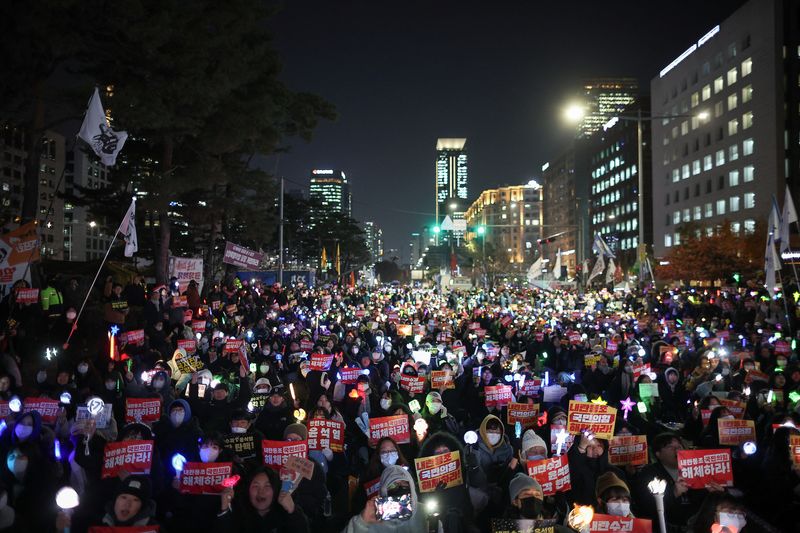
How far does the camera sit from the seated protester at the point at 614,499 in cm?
533

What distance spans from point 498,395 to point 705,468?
420 cm

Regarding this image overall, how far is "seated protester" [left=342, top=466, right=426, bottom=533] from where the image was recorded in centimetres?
471

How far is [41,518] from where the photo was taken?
5945 mm

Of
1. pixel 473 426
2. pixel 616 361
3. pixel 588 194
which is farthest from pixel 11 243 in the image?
pixel 588 194

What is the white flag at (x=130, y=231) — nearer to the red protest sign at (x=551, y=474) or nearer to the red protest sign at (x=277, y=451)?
the red protest sign at (x=277, y=451)

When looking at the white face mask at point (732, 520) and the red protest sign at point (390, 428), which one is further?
the red protest sign at point (390, 428)

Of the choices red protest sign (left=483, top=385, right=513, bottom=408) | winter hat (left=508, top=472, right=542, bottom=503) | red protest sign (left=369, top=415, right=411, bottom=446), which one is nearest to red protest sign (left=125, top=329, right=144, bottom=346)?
red protest sign (left=369, top=415, right=411, bottom=446)

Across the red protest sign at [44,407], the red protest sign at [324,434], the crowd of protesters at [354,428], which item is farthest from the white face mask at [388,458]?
the red protest sign at [44,407]

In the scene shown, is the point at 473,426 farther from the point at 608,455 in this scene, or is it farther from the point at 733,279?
the point at 733,279

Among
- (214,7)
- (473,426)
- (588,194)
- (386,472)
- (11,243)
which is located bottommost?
(473,426)

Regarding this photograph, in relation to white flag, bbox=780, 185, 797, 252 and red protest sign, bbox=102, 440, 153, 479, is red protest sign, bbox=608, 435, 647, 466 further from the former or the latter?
white flag, bbox=780, 185, 797, 252

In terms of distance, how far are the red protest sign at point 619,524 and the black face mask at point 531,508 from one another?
1.49 ft

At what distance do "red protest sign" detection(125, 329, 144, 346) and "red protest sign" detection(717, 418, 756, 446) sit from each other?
1038 cm

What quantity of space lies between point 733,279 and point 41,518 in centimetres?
4412
